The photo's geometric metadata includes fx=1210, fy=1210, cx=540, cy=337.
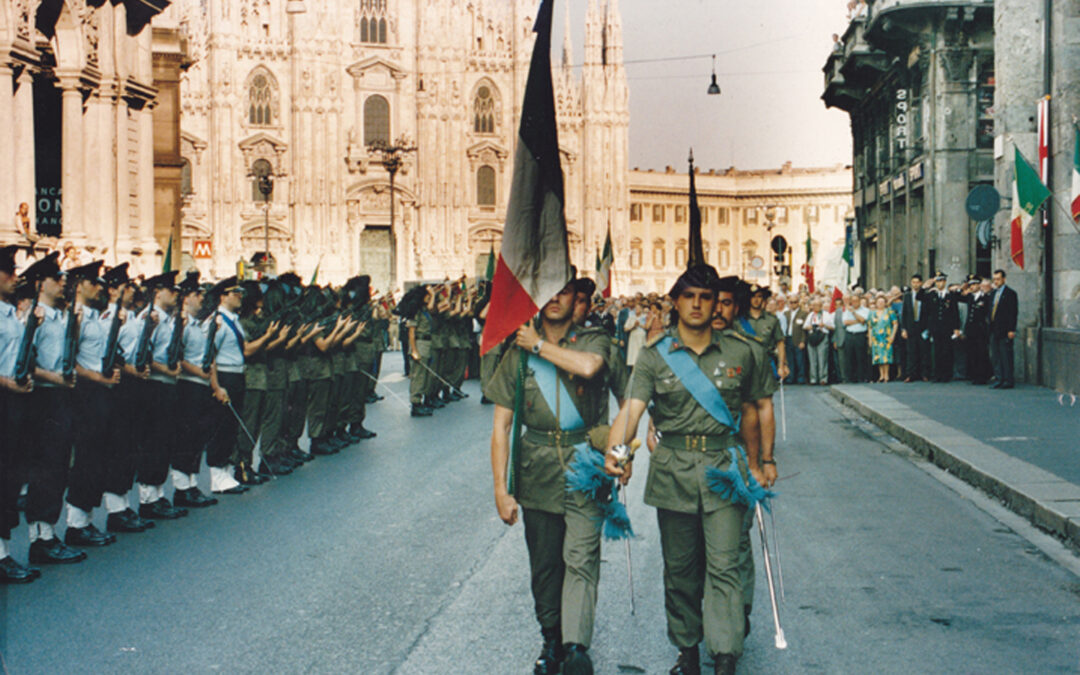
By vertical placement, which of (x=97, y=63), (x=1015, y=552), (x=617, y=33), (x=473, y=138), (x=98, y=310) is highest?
(x=617, y=33)

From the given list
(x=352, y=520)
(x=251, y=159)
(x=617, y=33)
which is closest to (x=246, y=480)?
(x=352, y=520)

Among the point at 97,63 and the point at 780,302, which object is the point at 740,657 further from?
the point at 97,63

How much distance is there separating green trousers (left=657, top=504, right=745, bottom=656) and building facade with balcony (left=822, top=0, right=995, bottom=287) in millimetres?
25213

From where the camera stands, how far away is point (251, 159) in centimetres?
6462

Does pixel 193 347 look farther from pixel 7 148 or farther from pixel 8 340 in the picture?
pixel 7 148

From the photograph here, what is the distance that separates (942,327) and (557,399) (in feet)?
58.5

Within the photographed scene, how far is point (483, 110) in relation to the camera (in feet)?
227

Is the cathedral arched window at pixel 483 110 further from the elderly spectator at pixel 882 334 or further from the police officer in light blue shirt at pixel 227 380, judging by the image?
the police officer in light blue shirt at pixel 227 380

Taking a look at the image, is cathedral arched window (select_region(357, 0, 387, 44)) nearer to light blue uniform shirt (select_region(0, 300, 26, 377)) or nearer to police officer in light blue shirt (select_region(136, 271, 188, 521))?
police officer in light blue shirt (select_region(136, 271, 188, 521))

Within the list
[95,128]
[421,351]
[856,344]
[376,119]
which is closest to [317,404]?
[421,351]

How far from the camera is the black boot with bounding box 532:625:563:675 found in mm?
5309

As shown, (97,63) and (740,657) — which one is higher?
(97,63)

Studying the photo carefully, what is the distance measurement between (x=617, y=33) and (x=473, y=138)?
40.8ft

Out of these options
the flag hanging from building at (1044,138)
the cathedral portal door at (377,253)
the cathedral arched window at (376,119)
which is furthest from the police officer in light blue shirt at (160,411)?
the cathedral arched window at (376,119)
